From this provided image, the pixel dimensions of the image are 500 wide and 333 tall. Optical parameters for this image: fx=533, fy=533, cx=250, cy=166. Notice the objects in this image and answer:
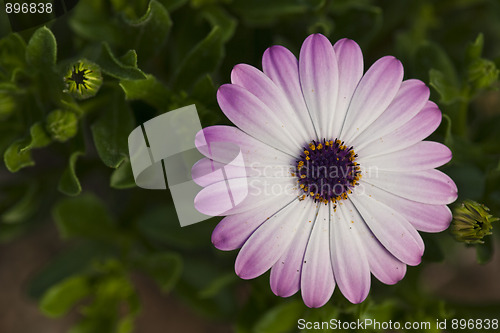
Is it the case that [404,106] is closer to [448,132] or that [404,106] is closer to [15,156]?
[448,132]

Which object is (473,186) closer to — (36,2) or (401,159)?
(401,159)

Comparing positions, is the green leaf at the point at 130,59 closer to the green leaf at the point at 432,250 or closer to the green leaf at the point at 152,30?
the green leaf at the point at 152,30

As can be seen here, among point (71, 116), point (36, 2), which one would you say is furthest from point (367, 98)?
point (36, 2)

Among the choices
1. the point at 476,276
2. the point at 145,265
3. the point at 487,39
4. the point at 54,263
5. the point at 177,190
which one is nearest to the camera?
the point at 177,190

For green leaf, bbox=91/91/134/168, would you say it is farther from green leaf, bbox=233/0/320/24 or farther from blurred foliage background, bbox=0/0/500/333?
green leaf, bbox=233/0/320/24

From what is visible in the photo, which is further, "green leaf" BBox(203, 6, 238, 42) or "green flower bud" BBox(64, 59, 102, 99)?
"green leaf" BBox(203, 6, 238, 42)

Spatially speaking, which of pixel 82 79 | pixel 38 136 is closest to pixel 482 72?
pixel 82 79

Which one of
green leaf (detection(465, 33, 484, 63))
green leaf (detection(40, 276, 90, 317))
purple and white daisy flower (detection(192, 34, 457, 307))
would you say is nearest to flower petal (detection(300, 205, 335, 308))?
purple and white daisy flower (detection(192, 34, 457, 307))

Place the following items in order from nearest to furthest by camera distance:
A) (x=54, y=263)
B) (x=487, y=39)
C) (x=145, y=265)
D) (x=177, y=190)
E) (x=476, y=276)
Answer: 1. (x=177, y=190)
2. (x=145, y=265)
3. (x=54, y=263)
4. (x=487, y=39)
5. (x=476, y=276)
